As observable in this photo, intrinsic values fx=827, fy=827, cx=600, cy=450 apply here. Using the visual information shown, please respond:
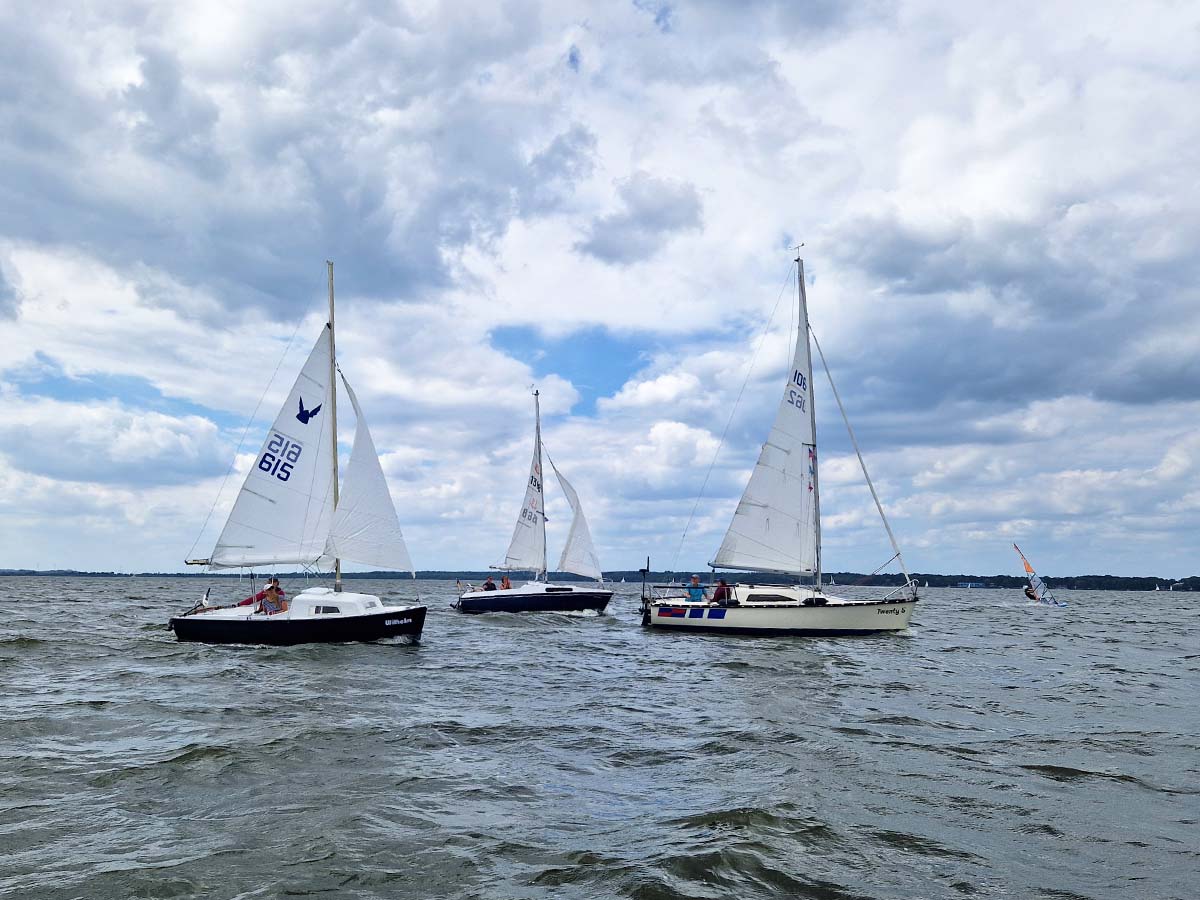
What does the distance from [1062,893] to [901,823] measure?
2.25 metres

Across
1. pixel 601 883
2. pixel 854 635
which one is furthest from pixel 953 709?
pixel 854 635

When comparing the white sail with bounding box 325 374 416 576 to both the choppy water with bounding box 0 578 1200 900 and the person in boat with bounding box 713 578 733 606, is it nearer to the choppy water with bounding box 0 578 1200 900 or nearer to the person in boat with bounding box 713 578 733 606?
the choppy water with bounding box 0 578 1200 900

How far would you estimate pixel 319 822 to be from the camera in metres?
9.36

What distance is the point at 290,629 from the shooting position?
27719 millimetres

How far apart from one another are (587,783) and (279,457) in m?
21.8

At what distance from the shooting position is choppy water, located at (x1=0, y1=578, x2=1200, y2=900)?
26.0ft

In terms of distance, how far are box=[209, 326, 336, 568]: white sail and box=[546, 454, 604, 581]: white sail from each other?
81.0 ft

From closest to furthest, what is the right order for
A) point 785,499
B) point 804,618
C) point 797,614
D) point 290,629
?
point 290,629, point 797,614, point 804,618, point 785,499

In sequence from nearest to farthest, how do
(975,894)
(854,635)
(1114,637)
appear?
(975,894)
(854,635)
(1114,637)

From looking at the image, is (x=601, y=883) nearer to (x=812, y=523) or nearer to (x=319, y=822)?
(x=319, y=822)

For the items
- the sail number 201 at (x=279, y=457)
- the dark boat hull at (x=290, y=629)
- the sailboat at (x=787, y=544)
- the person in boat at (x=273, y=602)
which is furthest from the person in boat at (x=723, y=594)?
the sail number 201 at (x=279, y=457)

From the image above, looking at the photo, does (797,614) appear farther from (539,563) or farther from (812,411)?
(539,563)

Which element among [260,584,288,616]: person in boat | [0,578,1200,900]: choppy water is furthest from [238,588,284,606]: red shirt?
[0,578,1200,900]: choppy water

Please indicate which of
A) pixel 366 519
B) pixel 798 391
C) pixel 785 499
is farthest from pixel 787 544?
pixel 366 519
